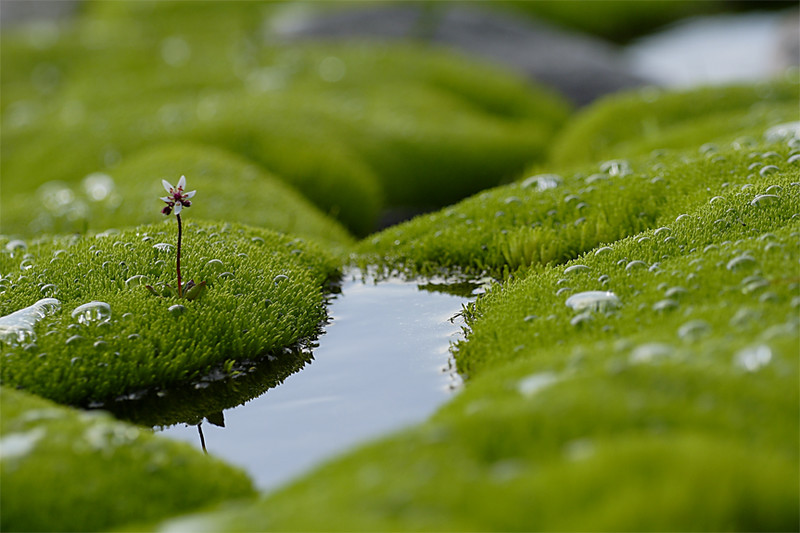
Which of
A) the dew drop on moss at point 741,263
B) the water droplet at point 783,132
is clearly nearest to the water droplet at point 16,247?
the dew drop on moss at point 741,263

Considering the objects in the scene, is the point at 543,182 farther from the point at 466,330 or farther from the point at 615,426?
the point at 615,426

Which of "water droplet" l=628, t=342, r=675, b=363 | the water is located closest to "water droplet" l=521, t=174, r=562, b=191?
the water

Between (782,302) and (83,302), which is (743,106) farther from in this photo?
(83,302)

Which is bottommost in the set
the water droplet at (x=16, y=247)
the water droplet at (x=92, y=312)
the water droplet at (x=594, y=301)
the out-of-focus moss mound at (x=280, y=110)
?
the water droplet at (x=594, y=301)

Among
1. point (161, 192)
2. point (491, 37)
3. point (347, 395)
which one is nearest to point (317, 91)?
point (491, 37)

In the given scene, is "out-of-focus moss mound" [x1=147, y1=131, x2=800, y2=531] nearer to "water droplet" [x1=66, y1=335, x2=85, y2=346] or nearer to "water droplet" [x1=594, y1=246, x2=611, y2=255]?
"water droplet" [x1=594, y1=246, x2=611, y2=255]

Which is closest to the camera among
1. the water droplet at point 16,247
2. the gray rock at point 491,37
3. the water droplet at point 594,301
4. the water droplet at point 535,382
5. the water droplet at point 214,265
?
the water droplet at point 535,382

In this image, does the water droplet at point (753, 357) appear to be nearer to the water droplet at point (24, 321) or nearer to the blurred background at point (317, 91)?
the water droplet at point (24, 321)
